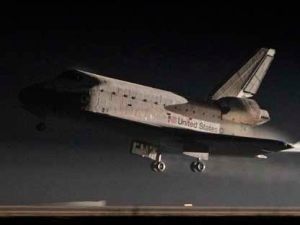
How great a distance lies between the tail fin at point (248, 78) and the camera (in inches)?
424

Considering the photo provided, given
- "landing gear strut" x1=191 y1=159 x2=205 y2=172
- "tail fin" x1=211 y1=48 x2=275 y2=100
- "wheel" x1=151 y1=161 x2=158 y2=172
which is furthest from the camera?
"tail fin" x1=211 y1=48 x2=275 y2=100

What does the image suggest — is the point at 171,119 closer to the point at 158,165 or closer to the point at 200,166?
the point at 158,165

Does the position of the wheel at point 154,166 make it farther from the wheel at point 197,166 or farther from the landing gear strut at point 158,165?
the wheel at point 197,166

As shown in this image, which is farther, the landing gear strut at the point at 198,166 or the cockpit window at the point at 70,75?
the landing gear strut at the point at 198,166

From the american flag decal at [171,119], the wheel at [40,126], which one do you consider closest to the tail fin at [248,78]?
the american flag decal at [171,119]

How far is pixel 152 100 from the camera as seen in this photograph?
10.3 meters

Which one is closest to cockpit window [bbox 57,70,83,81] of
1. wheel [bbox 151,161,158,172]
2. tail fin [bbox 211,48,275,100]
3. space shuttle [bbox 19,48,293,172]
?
space shuttle [bbox 19,48,293,172]

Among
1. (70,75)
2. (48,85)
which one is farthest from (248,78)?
(48,85)

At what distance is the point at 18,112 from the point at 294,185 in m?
4.66

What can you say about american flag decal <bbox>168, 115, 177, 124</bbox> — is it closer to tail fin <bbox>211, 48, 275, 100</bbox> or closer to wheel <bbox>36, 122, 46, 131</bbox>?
tail fin <bbox>211, 48, 275, 100</bbox>

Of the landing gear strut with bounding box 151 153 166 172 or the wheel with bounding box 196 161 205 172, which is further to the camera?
the wheel with bounding box 196 161 205 172

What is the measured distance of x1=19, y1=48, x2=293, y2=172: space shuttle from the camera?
32.5 ft
